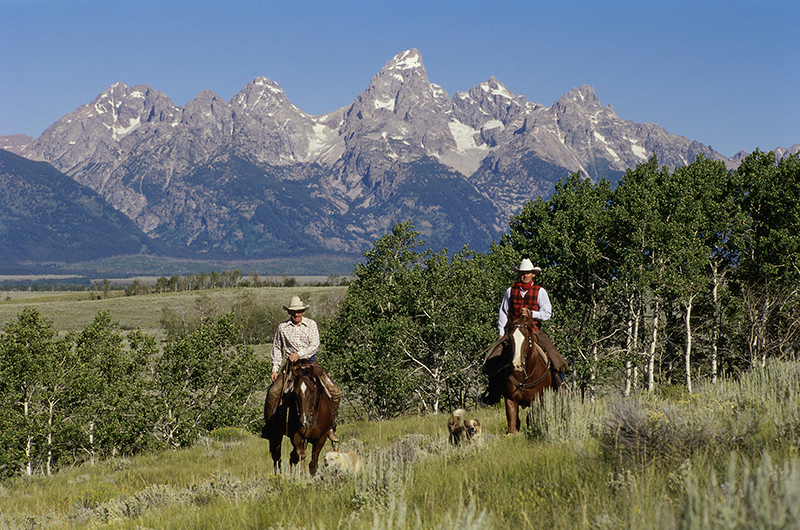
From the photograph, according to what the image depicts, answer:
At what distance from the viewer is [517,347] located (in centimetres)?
1135

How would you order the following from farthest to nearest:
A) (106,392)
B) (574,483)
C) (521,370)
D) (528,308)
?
(106,392) → (528,308) → (521,370) → (574,483)

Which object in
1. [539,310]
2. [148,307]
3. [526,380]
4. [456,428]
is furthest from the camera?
[148,307]

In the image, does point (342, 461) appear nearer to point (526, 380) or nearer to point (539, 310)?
point (526, 380)

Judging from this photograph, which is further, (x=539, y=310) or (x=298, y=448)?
(x=539, y=310)

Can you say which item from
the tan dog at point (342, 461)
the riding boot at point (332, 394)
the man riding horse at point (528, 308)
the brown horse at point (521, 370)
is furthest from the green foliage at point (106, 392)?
the brown horse at point (521, 370)

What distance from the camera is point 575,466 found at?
244 inches

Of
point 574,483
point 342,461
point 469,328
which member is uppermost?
point 574,483

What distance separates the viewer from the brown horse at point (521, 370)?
37.7 ft

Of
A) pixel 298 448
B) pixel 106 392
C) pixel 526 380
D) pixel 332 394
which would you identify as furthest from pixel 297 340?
pixel 106 392

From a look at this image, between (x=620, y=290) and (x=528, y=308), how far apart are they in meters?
27.4

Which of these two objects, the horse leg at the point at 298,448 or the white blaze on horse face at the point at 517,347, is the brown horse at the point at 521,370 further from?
the horse leg at the point at 298,448

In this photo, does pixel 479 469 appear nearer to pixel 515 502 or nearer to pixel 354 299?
pixel 515 502

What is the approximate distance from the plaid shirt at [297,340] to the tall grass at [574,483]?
250cm

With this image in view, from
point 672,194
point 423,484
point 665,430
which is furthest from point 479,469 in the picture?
point 672,194
